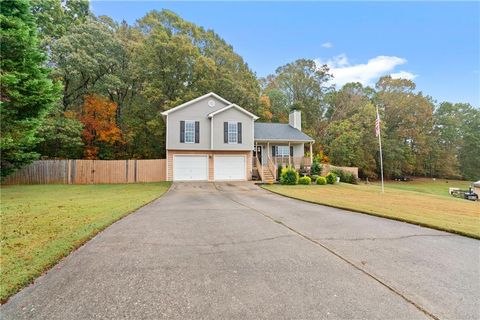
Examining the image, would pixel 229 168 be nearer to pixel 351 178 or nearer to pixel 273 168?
pixel 273 168

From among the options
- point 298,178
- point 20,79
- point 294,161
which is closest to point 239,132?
point 294,161

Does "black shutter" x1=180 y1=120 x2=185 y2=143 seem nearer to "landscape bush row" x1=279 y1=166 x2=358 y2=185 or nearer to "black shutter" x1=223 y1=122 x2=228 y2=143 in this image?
"black shutter" x1=223 y1=122 x2=228 y2=143

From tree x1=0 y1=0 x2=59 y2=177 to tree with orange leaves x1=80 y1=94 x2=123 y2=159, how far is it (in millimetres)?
9594

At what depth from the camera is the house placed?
A: 17.7 m

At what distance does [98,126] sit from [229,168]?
39.6 ft

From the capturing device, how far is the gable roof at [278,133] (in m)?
20.4

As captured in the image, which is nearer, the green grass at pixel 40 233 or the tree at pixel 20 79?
the green grass at pixel 40 233

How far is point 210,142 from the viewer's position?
18047 millimetres

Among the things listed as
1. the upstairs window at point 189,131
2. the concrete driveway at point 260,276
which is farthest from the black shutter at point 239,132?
the concrete driveway at point 260,276

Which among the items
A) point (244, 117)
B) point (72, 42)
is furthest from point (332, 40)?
point (72, 42)

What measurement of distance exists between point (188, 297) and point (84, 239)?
3.00 metres

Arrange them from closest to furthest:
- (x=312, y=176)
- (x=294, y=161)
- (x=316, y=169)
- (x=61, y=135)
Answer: (x=61, y=135)
(x=312, y=176)
(x=316, y=169)
(x=294, y=161)

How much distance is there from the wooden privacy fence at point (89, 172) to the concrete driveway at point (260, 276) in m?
13.4

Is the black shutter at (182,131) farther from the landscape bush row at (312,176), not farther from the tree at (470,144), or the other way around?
the tree at (470,144)
